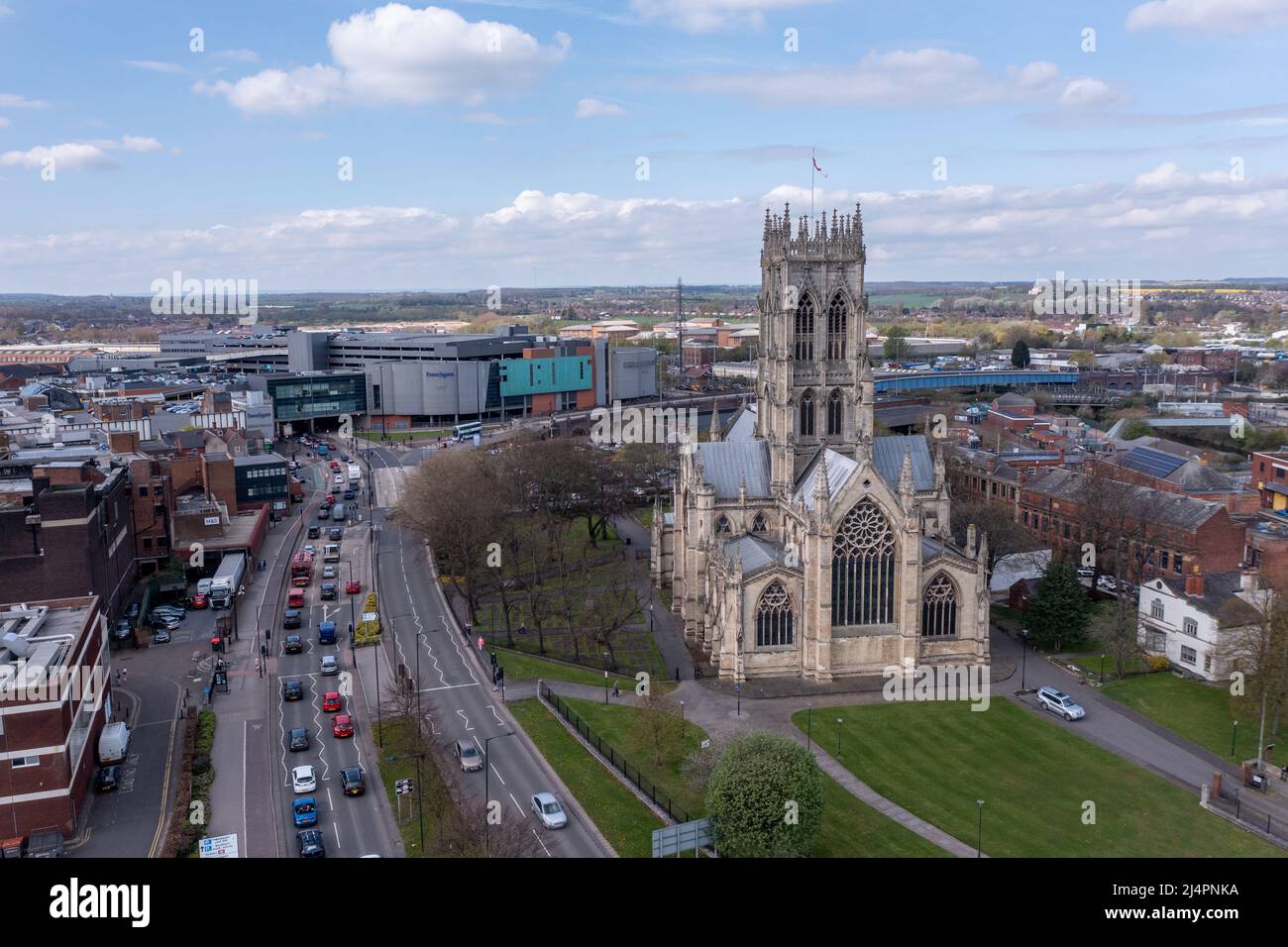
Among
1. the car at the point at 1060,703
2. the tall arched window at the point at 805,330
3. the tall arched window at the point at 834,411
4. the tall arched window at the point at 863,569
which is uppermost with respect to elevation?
the tall arched window at the point at 805,330

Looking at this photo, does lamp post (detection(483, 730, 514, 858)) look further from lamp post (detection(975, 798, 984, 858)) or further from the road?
lamp post (detection(975, 798, 984, 858))

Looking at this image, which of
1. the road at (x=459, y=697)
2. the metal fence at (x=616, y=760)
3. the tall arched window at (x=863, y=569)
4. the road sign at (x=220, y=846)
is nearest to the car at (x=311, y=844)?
the road sign at (x=220, y=846)

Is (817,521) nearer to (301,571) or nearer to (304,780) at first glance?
(304,780)

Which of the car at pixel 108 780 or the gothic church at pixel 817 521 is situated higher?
the gothic church at pixel 817 521

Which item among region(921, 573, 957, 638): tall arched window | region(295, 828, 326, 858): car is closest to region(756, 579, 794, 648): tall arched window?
region(921, 573, 957, 638): tall arched window

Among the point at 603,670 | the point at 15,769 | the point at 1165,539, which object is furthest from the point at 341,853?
the point at 1165,539

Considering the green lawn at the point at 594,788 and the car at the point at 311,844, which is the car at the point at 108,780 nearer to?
the car at the point at 311,844

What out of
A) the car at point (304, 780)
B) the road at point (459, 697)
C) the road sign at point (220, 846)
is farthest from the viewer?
the car at point (304, 780)
